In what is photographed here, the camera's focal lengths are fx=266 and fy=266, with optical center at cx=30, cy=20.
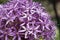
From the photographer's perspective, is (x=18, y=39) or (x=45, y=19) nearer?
(x=18, y=39)

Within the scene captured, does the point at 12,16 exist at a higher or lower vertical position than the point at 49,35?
higher

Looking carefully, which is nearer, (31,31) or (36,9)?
(31,31)

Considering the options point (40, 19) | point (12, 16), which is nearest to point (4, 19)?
point (12, 16)

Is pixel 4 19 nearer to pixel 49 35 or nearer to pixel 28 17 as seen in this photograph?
pixel 28 17

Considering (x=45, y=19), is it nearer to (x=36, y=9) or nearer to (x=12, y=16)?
(x=36, y=9)

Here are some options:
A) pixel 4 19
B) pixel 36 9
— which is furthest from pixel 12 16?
pixel 36 9

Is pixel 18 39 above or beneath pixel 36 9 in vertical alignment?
beneath
